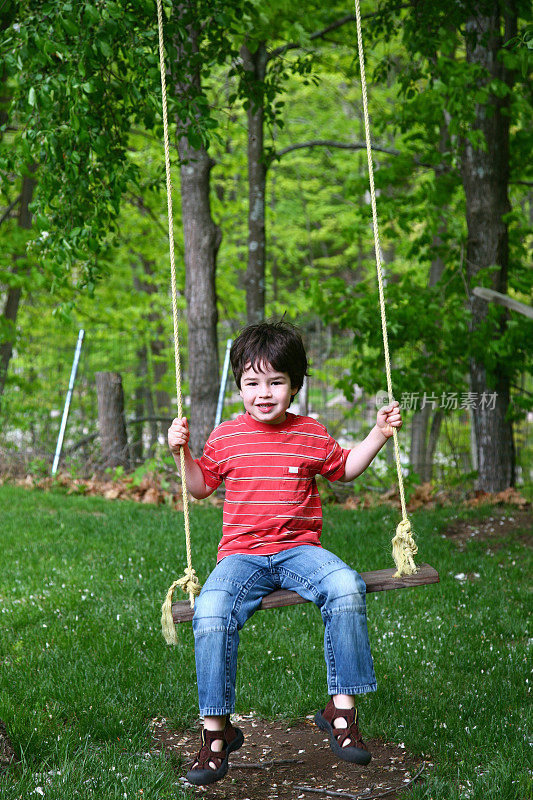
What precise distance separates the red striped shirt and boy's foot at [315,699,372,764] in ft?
2.06

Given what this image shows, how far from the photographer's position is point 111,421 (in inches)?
395

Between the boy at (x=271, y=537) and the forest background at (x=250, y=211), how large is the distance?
1.70 metres

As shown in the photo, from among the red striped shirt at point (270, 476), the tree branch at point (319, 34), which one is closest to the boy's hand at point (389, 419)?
the red striped shirt at point (270, 476)

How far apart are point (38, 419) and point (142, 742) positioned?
7690 millimetres

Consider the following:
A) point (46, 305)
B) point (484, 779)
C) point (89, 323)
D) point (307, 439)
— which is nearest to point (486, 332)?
point (307, 439)

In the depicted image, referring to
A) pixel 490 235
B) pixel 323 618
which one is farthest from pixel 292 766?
pixel 490 235

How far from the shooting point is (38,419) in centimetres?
1047

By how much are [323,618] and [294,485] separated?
1.84ft

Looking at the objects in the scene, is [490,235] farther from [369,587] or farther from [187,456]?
[369,587]

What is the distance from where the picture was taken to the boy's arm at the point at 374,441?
317 centimetres

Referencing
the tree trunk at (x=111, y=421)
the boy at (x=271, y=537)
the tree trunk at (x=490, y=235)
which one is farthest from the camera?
the tree trunk at (x=111, y=421)

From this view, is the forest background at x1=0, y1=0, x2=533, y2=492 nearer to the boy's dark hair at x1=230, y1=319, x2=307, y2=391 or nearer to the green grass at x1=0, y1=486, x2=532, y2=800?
the boy's dark hair at x1=230, y1=319, x2=307, y2=391

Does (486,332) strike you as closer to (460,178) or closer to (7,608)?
(460,178)

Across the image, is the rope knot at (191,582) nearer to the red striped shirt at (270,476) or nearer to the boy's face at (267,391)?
the red striped shirt at (270,476)
